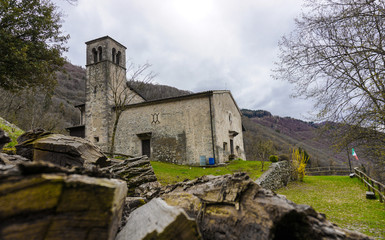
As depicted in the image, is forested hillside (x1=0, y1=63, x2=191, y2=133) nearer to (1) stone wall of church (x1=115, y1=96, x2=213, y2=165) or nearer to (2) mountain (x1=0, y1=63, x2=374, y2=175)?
(2) mountain (x1=0, y1=63, x2=374, y2=175)

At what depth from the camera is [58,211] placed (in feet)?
5.45

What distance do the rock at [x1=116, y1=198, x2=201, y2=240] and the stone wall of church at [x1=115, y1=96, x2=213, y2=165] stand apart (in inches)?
663

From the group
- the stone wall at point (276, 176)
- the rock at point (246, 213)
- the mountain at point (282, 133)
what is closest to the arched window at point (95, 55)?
the stone wall at point (276, 176)

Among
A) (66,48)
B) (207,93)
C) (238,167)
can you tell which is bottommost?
(238,167)

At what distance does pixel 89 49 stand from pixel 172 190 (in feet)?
81.5

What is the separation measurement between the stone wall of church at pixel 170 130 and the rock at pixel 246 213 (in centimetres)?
1613

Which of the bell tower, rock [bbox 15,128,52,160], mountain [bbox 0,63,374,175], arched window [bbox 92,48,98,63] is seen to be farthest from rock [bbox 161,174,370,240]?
arched window [bbox 92,48,98,63]

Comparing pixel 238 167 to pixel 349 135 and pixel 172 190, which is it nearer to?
pixel 349 135

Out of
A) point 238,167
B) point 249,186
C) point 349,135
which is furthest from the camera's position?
point 238,167

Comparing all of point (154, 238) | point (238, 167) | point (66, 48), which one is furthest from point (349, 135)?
point (66, 48)

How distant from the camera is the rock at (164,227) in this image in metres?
1.94

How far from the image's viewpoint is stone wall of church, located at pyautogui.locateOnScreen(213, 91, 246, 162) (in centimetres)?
1921

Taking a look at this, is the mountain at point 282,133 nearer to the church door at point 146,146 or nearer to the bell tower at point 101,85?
the church door at point 146,146

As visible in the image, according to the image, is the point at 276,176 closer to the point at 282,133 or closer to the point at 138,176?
the point at 138,176
